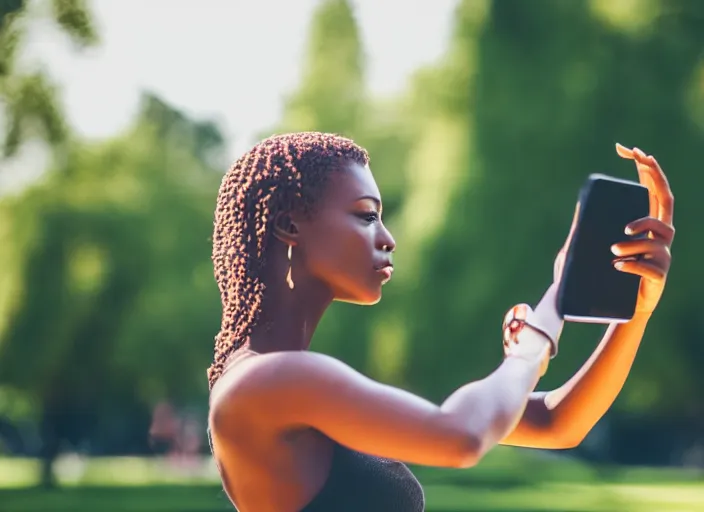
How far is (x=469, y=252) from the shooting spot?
25.2 meters

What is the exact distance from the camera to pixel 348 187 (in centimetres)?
253

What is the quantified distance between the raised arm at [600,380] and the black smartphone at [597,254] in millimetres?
78

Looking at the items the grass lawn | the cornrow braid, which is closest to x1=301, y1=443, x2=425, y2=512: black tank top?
the cornrow braid

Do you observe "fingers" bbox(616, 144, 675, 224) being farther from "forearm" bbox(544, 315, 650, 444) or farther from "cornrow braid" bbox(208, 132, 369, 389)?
"cornrow braid" bbox(208, 132, 369, 389)

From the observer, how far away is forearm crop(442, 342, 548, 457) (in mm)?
2244

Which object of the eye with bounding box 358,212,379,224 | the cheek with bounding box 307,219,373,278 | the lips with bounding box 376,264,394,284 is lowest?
the lips with bounding box 376,264,394,284

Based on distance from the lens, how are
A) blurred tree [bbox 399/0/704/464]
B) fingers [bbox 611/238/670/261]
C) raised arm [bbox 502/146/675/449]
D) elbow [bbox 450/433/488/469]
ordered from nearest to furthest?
elbow [bbox 450/433/488/469], fingers [bbox 611/238/670/261], raised arm [bbox 502/146/675/449], blurred tree [bbox 399/0/704/464]

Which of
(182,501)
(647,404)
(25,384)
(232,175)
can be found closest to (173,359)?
(25,384)

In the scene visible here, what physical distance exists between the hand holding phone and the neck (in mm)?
487

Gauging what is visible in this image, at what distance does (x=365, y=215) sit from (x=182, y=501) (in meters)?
18.7

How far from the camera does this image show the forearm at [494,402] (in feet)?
7.36

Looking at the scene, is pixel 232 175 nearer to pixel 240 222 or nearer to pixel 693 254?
pixel 240 222

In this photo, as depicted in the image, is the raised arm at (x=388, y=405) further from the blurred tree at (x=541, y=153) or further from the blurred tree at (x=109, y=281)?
the blurred tree at (x=541, y=153)

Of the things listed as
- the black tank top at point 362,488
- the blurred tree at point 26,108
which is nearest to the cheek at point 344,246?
the black tank top at point 362,488
